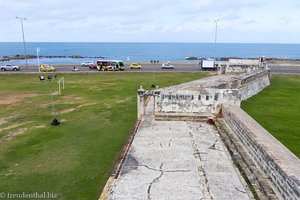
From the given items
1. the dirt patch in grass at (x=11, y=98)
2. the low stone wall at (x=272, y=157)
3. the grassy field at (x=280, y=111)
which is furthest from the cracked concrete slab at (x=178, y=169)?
the dirt patch in grass at (x=11, y=98)

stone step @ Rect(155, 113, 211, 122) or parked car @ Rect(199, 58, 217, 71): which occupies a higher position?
parked car @ Rect(199, 58, 217, 71)

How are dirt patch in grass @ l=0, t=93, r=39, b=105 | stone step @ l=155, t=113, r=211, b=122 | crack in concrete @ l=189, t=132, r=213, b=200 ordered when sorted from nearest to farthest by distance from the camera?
crack in concrete @ l=189, t=132, r=213, b=200 < stone step @ l=155, t=113, r=211, b=122 < dirt patch in grass @ l=0, t=93, r=39, b=105

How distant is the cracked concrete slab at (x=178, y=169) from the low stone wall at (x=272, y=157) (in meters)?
1.02

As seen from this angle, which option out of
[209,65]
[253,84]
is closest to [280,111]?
[253,84]

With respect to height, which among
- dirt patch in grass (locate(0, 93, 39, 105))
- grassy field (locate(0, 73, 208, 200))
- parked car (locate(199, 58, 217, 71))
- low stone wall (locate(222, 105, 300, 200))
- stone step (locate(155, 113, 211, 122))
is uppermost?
parked car (locate(199, 58, 217, 71))

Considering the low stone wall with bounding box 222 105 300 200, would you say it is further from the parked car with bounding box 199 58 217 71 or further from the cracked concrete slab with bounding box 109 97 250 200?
the parked car with bounding box 199 58 217 71

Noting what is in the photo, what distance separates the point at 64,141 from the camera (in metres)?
14.4

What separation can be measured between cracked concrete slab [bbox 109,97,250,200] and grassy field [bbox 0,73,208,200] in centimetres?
149

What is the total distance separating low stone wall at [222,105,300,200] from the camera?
7.29 metres

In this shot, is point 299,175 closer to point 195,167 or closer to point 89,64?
point 195,167

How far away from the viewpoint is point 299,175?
7352mm

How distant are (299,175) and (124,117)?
1298cm

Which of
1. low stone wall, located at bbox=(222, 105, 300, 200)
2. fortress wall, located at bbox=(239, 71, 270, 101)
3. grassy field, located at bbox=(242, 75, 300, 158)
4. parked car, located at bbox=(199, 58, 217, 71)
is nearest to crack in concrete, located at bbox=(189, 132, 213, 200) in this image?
low stone wall, located at bbox=(222, 105, 300, 200)

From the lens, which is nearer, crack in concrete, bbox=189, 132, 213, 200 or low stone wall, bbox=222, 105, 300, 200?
low stone wall, bbox=222, 105, 300, 200
